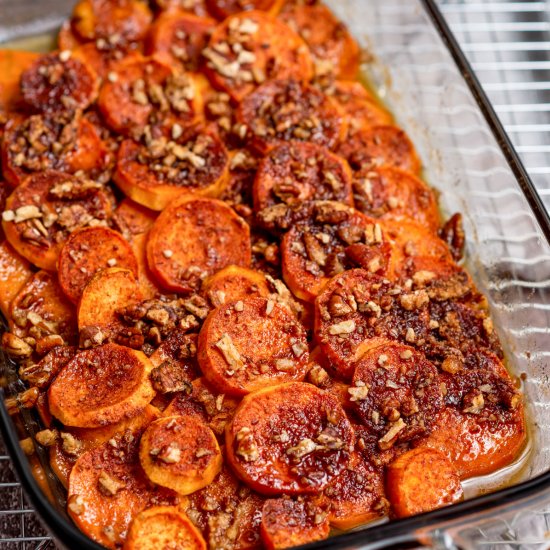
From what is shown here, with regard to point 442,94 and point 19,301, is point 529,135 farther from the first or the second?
point 19,301

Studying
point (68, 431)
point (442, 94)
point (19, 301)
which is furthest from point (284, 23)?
point (68, 431)

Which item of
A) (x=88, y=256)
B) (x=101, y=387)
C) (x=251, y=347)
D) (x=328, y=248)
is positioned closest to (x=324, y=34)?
(x=328, y=248)

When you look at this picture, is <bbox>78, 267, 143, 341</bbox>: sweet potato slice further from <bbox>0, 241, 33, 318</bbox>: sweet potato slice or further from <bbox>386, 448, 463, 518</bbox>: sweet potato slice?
<bbox>386, 448, 463, 518</bbox>: sweet potato slice

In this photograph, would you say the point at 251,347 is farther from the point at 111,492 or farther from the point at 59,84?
the point at 59,84

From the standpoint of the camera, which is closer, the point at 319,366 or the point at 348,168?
the point at 319,366

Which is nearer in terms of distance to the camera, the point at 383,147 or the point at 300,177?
the point at 300,177

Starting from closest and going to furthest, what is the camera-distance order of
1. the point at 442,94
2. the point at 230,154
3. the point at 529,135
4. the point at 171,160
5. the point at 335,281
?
the point at 335,281 → the point at 171,160 → the point at 230,154 → the point at 442,94 → the point at 529,135

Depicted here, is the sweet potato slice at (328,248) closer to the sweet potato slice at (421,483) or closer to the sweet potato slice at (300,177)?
the sweet potato slice at (300,177)
